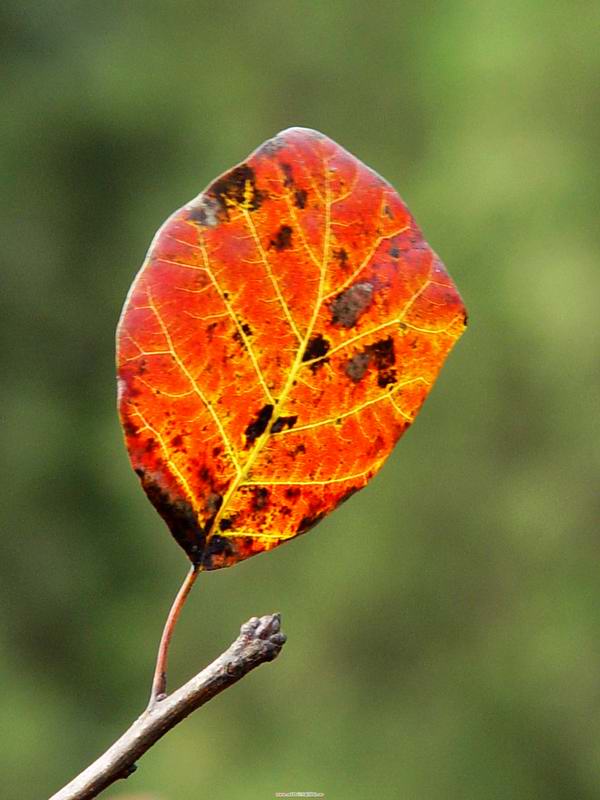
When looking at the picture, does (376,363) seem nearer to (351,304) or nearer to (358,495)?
(351,304)

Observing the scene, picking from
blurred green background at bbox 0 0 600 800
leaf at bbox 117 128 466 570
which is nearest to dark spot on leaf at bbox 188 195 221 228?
leaf at bbox 117 128 466 570

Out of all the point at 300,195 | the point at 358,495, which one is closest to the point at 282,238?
the point at 300,195

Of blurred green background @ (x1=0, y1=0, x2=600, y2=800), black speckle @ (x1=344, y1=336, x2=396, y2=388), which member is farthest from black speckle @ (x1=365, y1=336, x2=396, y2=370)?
blurred green background @ (x1=0, y1=0, x2=600, y2=800)

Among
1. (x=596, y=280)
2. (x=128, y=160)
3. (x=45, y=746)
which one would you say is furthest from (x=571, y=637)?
(x=128, y=160)

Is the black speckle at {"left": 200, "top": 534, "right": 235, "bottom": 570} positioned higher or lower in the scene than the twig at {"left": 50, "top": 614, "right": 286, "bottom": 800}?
higher

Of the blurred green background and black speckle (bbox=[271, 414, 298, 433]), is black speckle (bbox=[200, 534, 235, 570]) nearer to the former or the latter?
black speckle (bbox=[271, 414, 298, 433])

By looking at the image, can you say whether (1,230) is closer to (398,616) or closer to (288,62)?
(288,62)

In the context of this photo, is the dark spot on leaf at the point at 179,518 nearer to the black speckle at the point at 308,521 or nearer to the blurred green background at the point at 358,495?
the black speckle at the point at 308,521

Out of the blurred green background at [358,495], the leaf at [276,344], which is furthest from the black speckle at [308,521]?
the blurred green background at [358,495]

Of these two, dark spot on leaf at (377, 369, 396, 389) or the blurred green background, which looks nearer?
dark spot on leaf at (377, 369, 396, 389)
